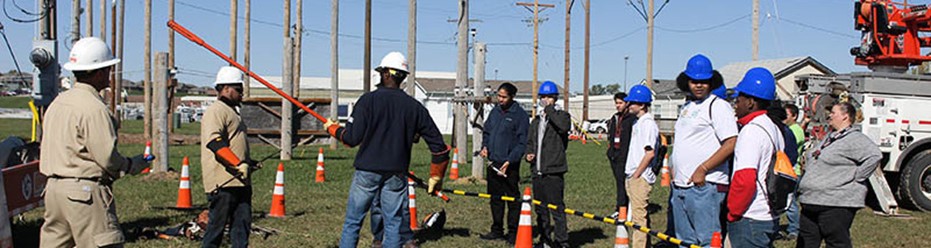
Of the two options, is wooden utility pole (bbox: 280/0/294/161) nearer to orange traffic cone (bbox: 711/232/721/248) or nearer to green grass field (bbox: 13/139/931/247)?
green grass field (bbox: 13/139/931/247)

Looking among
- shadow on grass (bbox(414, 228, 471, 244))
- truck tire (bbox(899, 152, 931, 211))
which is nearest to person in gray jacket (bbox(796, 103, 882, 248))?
shadow on grass (bbox(414, 228, 471, 244))

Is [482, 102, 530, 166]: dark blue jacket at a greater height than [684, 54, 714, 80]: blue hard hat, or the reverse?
[684, 54, 714, 80]: blue hard hat

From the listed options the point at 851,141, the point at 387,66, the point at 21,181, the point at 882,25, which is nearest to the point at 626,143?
the point at 851,141

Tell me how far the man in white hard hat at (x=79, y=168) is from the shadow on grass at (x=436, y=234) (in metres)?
4.91

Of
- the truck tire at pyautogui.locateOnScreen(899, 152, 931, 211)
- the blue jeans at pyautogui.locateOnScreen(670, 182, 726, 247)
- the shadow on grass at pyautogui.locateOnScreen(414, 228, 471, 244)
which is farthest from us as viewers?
the truck tire at pyautogui.locateOnScreen(899, 152, 931, 211)

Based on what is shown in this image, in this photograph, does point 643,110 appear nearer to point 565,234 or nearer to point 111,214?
point 565,234

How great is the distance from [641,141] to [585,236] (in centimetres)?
229

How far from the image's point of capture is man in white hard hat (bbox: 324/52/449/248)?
6949 mm

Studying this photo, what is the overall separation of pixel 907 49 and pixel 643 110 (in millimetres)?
10268

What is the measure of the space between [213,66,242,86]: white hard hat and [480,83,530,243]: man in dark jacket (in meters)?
3.18

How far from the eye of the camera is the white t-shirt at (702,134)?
6023 millimetres

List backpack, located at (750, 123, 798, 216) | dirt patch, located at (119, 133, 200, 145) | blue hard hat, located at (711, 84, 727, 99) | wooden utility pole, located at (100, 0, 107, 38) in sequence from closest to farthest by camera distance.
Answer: backpack, located at (750, 123, 798, 216), blue hard hat, located at (711, 84, 727, 99), dirt patch, located at (119, 133, 200, 145), wooden utility pole, located at (100, 0, 107, 38)

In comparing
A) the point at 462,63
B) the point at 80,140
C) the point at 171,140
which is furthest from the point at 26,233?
the point at 171,140

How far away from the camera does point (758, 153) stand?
571cm
